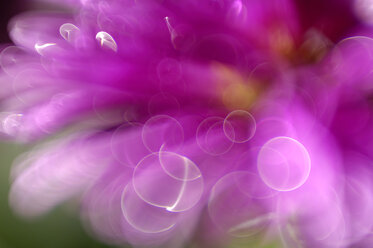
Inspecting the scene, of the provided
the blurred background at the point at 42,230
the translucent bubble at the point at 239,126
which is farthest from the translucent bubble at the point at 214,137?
the blurred background at the point at 42,230

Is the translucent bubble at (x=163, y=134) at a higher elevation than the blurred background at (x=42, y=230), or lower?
higher

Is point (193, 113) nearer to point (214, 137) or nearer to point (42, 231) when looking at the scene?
point (214, 137)

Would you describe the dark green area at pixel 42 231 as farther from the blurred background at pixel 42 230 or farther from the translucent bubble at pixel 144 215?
the translucent bubble at pixel 144 215

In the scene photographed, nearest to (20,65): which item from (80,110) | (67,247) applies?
(80,110)

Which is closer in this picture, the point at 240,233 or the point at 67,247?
the point at 240,233

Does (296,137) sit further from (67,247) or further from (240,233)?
(67,247)

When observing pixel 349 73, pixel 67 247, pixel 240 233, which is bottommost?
pixel 67 247

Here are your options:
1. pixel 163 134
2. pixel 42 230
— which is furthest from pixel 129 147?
pixel 42 230
